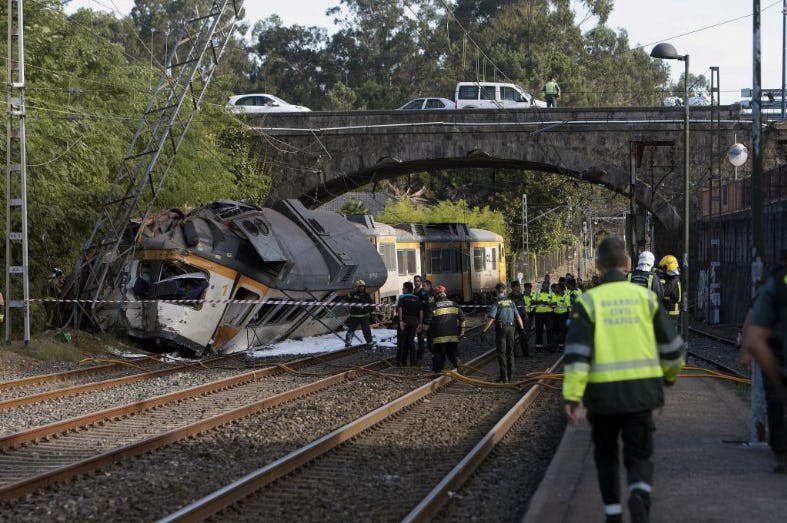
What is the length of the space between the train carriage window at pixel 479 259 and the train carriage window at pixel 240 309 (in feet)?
65.3

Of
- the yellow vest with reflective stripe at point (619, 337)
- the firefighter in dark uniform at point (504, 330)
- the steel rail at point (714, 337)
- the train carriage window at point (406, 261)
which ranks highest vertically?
the train carriage window at point (406, 261)

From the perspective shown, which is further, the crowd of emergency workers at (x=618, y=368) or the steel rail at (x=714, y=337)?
the steel rail at (x=714, y=337)

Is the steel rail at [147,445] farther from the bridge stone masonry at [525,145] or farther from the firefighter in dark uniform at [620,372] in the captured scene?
the bridge stone masonry at [525,145]

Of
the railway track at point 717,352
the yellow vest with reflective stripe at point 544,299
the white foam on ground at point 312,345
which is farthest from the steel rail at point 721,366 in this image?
the white foam on ground at point 312,345

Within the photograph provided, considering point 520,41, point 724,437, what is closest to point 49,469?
point 724,437

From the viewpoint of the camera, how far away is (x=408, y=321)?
20078mm

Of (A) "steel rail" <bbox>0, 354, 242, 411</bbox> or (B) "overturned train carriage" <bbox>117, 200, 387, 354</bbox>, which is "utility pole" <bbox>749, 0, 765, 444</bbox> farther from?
(B) "overturned train carriage" <bbox>117, 200, 387, 354</bbox>

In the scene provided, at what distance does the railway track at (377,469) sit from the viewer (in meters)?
8.35

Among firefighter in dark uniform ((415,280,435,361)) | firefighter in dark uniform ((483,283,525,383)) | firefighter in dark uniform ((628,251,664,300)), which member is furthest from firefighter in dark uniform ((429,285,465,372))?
firefighter in dark uniform ((628,251,664,300))

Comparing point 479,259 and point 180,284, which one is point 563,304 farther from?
point 479,259

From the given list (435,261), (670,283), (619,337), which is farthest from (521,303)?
(619,337)

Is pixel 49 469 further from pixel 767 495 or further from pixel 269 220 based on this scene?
pixel 269 220

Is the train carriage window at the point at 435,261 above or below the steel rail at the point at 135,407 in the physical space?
above

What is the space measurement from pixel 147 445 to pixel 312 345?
14.5 metres
